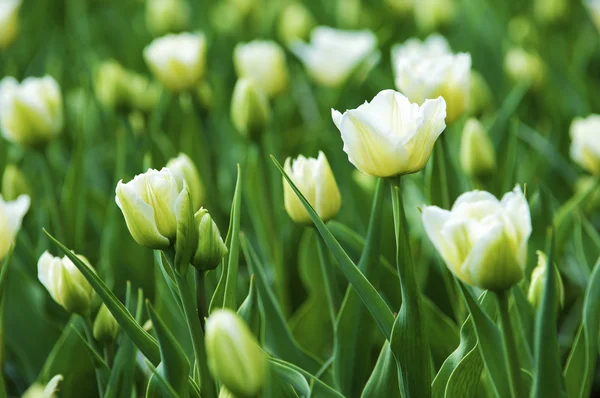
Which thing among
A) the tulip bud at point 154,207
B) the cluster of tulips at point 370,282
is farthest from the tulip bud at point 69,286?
the tulip bud at point 154,207

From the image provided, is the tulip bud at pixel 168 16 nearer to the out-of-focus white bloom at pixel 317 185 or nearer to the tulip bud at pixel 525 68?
the tulip bud at pixel 525 68

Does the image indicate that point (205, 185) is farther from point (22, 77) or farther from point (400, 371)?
point (22, 77)

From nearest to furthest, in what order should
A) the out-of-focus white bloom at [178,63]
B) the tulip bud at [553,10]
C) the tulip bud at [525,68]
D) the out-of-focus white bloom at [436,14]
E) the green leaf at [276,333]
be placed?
the green leaf at [276,333] < the out-of-focus white bloom at [178,63] < the tulip bud at [525,68] < the out-of-focus white bloom at [436,14] < the tulip bud at [553,10]

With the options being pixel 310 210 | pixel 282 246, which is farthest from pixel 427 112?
pixel 282 246

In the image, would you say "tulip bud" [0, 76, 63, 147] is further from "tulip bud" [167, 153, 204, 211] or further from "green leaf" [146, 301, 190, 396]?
"green leaf" [146, 301, 190, 396]

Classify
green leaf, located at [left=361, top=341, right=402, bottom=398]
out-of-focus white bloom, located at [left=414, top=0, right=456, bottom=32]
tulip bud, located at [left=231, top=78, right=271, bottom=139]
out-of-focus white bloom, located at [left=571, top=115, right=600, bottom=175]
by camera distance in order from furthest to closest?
out-of-focus white bloom, located at [left=414, top=0, right=456, bottom=32] → tulip bud, located at [left=231, top=78, right=271, bottom=139] → out-of-focus white bloom, located at [left=571, top=115, right=600, bottom=175] → green leaf, located at [left=361, top=341, right=402, bottom=398]

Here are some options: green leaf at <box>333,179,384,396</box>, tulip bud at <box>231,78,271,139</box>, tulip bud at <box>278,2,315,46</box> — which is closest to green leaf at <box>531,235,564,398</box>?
green leaf at <box>333,179,384,396</box>

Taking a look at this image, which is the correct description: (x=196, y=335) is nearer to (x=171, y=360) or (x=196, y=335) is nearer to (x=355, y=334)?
(x=171, y=360)
